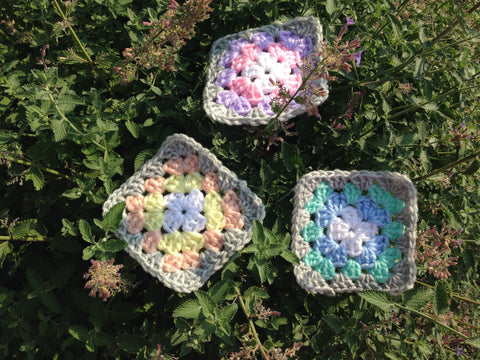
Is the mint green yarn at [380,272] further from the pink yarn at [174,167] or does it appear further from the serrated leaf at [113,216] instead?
the serrated leaf at [113,216]

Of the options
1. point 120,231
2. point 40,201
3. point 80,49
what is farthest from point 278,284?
point 80,49

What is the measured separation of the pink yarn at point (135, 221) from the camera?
1.49 m

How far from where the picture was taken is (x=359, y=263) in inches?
60.0

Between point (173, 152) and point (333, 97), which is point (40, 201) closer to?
point (173, 152)

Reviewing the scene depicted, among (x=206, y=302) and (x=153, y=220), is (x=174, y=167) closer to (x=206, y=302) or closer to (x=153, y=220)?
(x=153, y=220)

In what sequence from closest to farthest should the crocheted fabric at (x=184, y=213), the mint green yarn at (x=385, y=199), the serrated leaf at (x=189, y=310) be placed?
1. the serrated leaf at (x=189, y=310)
2. the crocheted fabric at (x=184, y=213)
3. the mint green yarn at (x=385, y=199)

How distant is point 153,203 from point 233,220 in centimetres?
35

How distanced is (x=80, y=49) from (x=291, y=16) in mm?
1128

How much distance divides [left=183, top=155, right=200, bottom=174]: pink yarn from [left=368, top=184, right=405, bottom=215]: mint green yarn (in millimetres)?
770

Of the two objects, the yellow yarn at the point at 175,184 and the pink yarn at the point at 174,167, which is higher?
the pink yarn at the point at 174,167

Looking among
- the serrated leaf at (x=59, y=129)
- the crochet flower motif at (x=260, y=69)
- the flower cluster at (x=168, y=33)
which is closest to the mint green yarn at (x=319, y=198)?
the crochet flower motif at (x=260, y=69)

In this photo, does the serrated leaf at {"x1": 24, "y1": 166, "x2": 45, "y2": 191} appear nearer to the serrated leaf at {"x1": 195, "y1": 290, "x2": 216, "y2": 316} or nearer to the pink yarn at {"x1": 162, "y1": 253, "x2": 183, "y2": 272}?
the pink yarn at {"x1": 162, "y1": 253, "x2": 183, "y2": 272}

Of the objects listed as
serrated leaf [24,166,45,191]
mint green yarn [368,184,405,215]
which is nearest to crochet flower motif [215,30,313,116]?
mint green yarn [368,184,405,215]

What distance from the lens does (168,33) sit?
4.93 ft
